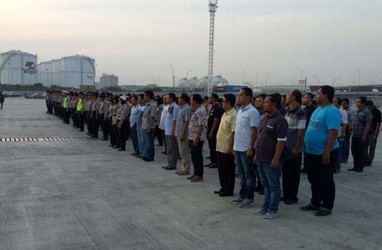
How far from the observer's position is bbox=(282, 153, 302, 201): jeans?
291 inches

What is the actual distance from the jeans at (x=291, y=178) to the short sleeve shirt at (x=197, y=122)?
6.83 ft

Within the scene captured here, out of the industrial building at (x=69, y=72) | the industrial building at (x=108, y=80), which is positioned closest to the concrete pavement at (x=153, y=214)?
the industrial building at (x=69, y=72)

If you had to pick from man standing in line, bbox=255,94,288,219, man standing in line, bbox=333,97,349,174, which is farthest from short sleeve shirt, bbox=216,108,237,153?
man standing in line, bbox=333,97,349,174

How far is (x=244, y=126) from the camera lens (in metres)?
7.03

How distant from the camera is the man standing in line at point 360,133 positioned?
10.4 metres

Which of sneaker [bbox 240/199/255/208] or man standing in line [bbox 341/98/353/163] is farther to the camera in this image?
man standing in line [bbox 341/98/353/163]

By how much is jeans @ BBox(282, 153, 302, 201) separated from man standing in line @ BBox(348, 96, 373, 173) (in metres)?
3.59

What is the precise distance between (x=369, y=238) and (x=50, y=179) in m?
6.21

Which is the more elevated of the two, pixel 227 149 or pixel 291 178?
pixel 227 149

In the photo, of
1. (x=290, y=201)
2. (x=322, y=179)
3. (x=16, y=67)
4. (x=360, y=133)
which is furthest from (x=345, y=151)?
(x=16, y=67)

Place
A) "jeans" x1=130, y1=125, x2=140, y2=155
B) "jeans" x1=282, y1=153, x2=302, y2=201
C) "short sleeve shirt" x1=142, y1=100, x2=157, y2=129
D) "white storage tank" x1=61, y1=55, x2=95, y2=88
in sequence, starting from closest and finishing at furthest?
1. "jeans" x1=282, y1=153, x2=302, y2=201
2. "short sleeve shirt" x1=142, y1=100, x2=157, y2=129
3. "jeans" x1=130, y1=125, x2=140, y2=155
4. "white storage tank" x1=61, y1=55, x2=95, y2=88

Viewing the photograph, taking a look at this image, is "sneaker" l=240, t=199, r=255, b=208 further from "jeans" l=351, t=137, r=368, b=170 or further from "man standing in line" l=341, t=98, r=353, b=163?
"man standing in line" l=341, t=98, r=353, b=163

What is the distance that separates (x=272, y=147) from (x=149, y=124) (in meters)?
5.68

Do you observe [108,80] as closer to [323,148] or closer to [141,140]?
[141,140]
